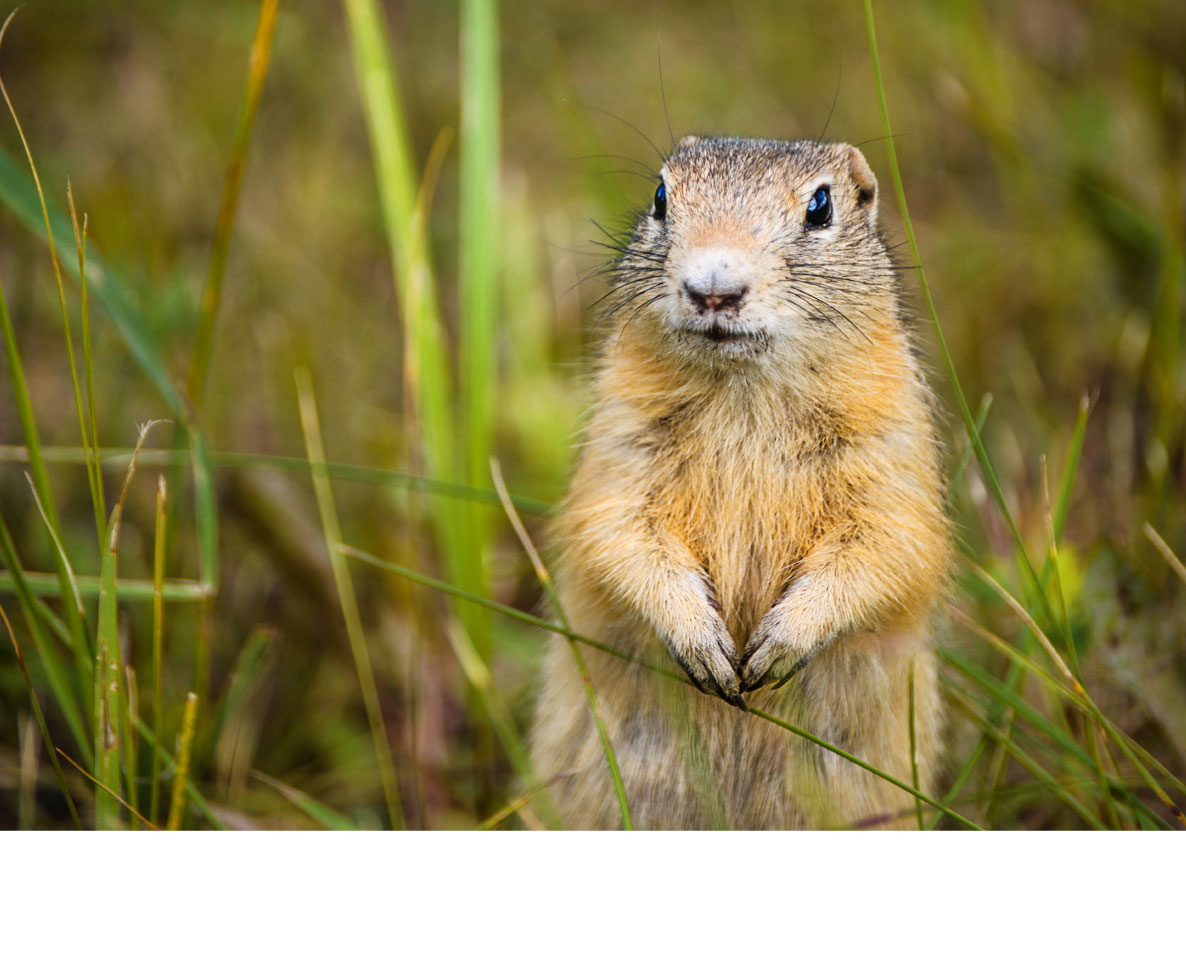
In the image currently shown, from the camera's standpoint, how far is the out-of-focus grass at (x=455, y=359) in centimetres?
227

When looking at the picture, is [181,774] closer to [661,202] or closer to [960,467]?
[661,202]

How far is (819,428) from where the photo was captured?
205 centimetres

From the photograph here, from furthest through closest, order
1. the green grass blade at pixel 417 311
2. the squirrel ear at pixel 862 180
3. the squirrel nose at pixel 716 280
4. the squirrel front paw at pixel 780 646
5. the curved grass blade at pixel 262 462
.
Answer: the green grass blade at pixel 417 311, the curved grass blade at pixel 262 462, the squirrel ear at pixel 862 180, the squirrel front paw at pixel 780 646, the squirrel nose at pixel 716 280

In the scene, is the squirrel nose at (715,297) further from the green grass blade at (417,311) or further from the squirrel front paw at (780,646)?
the green grass blade at (417,311)

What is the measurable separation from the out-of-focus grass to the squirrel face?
39 cm

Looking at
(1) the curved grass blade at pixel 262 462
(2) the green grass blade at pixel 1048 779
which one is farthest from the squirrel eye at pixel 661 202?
(2) the green grass blade at pixel 1048 779

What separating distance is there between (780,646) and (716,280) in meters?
0.70

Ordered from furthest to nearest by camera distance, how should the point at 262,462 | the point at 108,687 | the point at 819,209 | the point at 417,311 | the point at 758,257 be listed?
the point at 417,311 < the point at 262,462 < the point at 819,209 < the point at 108,687 < the point at 758,257

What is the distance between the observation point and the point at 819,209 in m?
2.04

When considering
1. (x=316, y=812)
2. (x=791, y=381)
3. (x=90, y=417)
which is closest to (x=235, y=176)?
(x=90, y=417)

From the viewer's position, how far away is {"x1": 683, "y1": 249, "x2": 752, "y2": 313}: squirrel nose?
1.73m

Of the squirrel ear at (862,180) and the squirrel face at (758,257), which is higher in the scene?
the squirrel ear at (862,180)

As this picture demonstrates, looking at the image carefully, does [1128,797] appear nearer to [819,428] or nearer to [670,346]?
[819,428]

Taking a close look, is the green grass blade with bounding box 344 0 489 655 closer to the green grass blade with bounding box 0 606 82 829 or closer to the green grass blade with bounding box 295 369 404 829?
the green grass blade with bounding box 295 369 404 829
